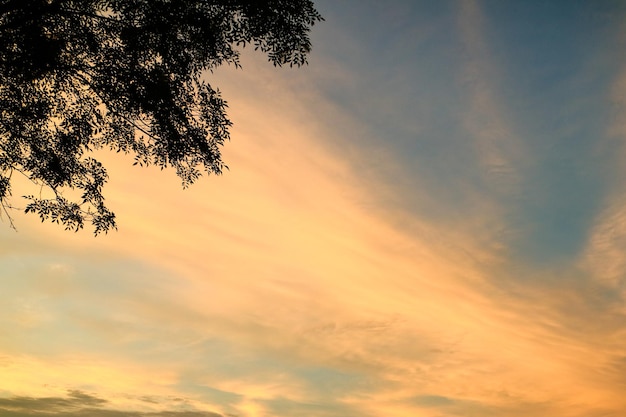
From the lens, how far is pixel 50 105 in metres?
14.5

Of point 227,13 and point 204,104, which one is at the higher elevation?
point 227,13

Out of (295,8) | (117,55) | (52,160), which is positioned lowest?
(52,160)

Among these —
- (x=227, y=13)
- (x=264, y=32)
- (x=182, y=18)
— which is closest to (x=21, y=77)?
(x=182, y=18)

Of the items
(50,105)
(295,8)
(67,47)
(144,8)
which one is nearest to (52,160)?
(50,105)

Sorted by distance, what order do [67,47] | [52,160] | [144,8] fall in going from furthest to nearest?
[52,160]
[67,47]
[144,8]

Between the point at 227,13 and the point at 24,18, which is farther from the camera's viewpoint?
the point at 227,13

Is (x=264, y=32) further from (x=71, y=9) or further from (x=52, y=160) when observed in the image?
(x=52, y=160)

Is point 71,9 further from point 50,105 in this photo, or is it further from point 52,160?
point 52,160

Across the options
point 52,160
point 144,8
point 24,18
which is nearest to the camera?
point 24,18

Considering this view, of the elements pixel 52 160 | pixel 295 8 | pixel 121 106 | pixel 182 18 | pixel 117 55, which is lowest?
pixel 52 160

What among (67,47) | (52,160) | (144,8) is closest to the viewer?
(144,8)

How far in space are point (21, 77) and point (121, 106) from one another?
2.87 metres

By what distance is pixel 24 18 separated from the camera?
37.4ft

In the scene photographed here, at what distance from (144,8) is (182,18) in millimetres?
1072
